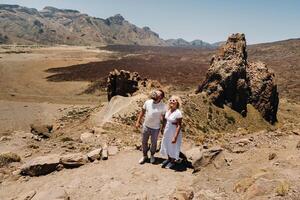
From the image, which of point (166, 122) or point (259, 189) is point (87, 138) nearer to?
point (166, 122)

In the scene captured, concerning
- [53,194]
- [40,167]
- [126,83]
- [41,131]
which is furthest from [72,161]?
[126,83]

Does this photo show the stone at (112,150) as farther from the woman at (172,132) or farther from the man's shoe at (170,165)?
the man's shoe at (170,165)

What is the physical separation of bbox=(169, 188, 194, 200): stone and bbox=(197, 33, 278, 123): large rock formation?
680 inches

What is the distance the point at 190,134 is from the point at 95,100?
89.9 feet

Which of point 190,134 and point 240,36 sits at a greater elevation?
point 240,36

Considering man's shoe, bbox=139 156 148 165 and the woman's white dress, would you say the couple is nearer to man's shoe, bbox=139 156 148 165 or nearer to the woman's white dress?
the woman's white dress

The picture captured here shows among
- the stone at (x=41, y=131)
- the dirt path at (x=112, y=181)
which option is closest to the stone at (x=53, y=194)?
the dirt path at (x=112, y=181)

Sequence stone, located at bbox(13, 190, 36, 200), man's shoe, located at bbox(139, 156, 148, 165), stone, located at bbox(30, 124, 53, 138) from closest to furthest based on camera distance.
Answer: stone, located at bbox(13, 190, 36, 200), man's shoe, located at bbox(139, 156, 148, 165), stone, located at bbox(30, 124, 53, 138)

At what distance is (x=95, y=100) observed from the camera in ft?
157

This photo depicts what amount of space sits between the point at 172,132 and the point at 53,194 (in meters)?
3.80

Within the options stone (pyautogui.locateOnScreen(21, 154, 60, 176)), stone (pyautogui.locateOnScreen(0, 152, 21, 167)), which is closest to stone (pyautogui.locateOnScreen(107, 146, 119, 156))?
stone (pyautogui.locateOnScreen(21, 154, 60, 176))

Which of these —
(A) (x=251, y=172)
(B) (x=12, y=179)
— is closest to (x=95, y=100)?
(B) (x=12, y=179)

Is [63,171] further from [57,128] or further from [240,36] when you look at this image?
[240,36]

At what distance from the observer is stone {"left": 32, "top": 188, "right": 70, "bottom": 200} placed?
11000 millimetres
